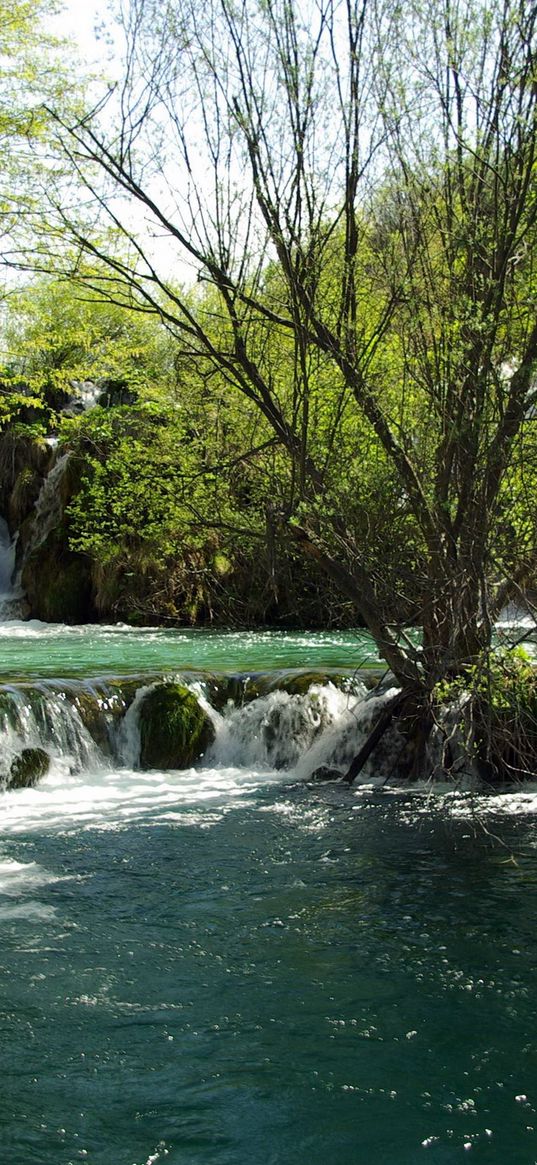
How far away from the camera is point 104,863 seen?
6562 millimetres

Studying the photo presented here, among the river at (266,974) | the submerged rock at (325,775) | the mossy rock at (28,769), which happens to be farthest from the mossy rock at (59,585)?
the submerged rock at (325,775)

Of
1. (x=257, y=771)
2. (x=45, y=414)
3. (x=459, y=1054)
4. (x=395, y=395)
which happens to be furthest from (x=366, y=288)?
(x=45, y=414)

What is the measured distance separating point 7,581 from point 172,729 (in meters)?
11.2

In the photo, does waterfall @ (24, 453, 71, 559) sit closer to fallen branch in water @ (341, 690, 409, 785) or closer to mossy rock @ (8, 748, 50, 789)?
mossy rock @ (8, 748, 50, 789)

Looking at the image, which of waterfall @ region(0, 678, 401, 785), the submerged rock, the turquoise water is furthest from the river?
the turquoise water

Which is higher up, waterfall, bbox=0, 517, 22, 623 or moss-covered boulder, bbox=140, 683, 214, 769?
waterfall, bbox=0, 517, 22, 623

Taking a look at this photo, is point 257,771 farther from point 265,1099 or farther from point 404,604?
point 265,1099

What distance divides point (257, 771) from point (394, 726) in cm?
144

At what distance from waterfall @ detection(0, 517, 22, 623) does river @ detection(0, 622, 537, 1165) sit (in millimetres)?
10676

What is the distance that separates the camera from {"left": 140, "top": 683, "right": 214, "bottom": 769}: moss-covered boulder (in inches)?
383

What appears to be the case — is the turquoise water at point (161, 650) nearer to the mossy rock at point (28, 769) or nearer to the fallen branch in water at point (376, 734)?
the mossy rock at point (28, 769)

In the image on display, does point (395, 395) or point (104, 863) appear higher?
point (395, 395)

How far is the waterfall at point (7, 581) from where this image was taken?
1925 cm

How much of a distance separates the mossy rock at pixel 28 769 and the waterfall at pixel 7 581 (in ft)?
33.2
